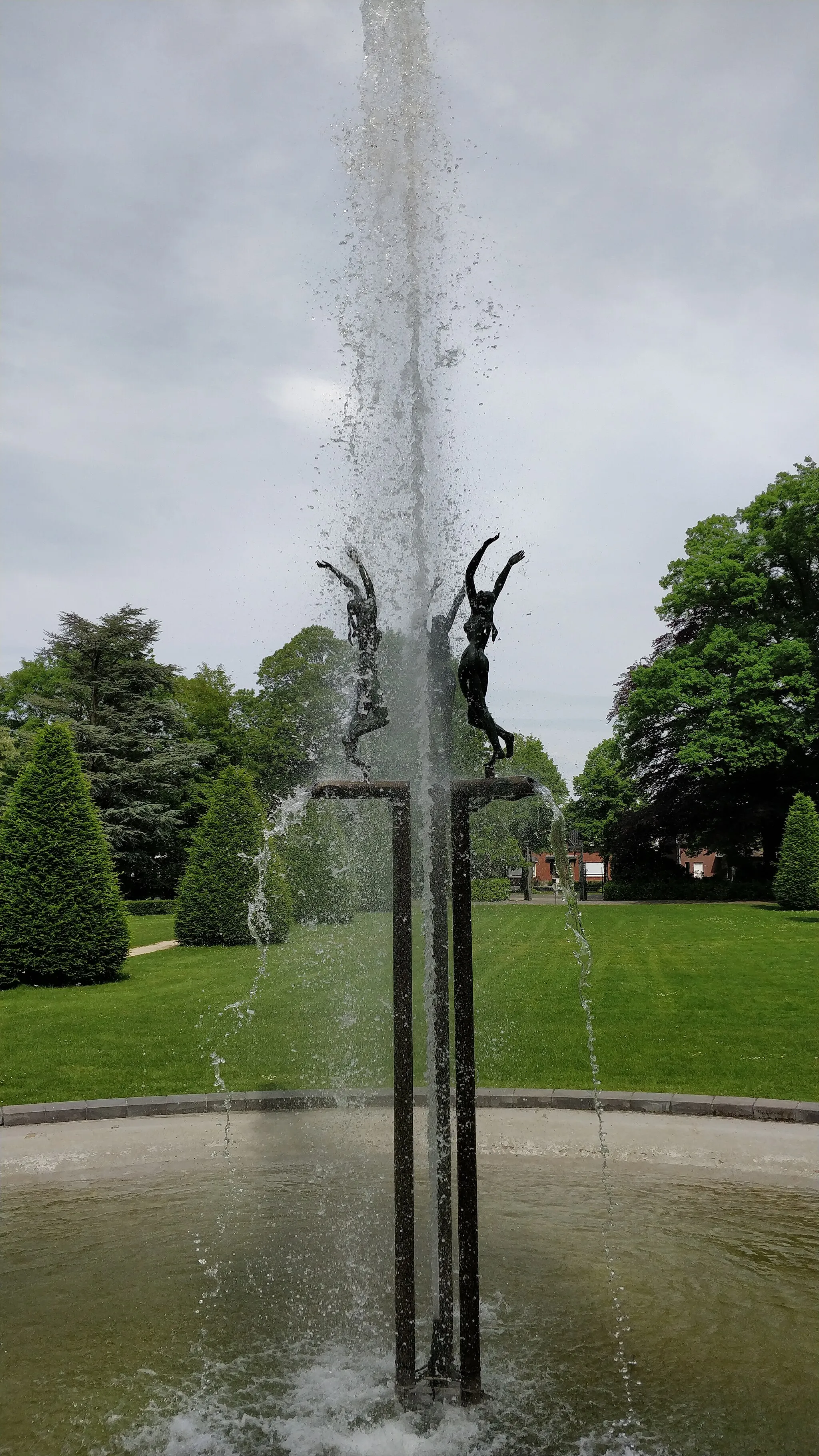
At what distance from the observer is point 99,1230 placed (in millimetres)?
6570

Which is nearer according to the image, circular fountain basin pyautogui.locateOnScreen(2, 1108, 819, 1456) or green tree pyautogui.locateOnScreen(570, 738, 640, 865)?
circular fountain basin pyautogui.locateOnScreen(2, 1108, 819, 1456)

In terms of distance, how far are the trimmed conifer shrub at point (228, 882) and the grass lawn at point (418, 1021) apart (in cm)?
100

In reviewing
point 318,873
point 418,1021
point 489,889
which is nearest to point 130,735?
point 489,889

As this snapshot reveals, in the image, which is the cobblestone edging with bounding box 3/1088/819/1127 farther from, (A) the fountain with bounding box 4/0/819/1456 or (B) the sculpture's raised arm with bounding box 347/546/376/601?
(B) the sculpture's raised arm with bounding box 347/546/376/601

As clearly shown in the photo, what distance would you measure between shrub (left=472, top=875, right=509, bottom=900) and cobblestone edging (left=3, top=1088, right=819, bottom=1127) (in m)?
25.9

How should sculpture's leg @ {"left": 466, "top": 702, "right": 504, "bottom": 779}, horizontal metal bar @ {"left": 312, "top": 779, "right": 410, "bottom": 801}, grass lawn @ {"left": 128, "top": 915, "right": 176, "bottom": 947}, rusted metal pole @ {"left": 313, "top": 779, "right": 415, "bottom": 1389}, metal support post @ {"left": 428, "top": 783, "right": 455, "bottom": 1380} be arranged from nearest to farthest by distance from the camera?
1. rusted metal pole @ {"left": 313, "top": 779, "right": 415, "bottom": 1389}
2. metal support post @ {"left": 428, "top": 783, "right": 455, "bottom": 1380}
3. horizontal metal bar @ {"left": 312, "top": 779, "right": 410, "bottom": 801}
4. sculpture's leg @ {"left": 466, "top": 702, "right": 504, "bottom": 779}
5. grass lawn @ {"left": 128, "top": 915, "right": 176, "bottom": 947}

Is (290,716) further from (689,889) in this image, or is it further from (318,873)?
(318,873)

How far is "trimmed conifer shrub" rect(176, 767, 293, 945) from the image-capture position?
22.2 m

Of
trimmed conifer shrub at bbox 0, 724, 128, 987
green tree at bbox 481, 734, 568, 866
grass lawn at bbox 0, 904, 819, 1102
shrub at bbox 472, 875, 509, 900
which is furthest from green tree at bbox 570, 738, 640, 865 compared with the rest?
trimmed conifer shrub at bbox 0, 724, 128, 987

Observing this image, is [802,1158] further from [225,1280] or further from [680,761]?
[680,761]

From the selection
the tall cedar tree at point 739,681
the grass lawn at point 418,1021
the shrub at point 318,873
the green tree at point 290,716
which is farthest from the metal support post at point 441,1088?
the green tree at point 290,716

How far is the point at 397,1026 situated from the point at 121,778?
36300 mm

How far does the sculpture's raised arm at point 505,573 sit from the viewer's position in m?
4.83

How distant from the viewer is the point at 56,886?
56.5ft
